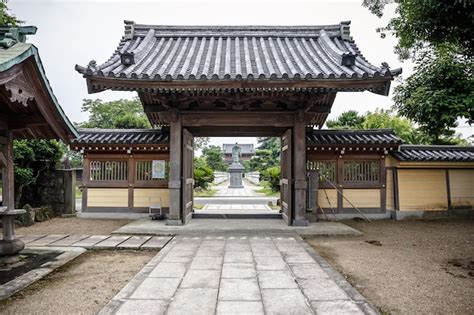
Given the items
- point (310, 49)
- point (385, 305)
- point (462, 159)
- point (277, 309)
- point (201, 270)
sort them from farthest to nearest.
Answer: point (462, 159)
point (310, 49)
point (201, 270)
point (385, 305)
point (277, 309)

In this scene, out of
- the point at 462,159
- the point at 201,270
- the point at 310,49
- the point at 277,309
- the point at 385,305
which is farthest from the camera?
the point at 462,159

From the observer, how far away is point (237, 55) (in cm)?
965

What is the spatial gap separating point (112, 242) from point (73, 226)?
10.1ft

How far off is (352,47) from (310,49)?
1387mm

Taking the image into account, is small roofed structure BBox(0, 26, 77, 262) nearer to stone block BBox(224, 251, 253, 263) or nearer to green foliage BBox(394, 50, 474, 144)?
stone block BBox(224, 251, 253, 263)

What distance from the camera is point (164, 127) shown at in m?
11.0

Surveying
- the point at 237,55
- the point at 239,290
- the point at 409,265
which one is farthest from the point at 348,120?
the point at 239,290

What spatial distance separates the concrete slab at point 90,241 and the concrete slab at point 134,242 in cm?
61

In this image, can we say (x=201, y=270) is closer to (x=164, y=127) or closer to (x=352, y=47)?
(x=164, y=127)

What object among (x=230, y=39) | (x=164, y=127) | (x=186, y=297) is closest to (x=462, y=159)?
(x=230, y=39)

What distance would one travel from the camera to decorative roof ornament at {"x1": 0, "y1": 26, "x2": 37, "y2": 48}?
4.08 meters

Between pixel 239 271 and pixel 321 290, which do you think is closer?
pixel 321 290

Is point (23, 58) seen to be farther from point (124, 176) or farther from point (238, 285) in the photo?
point (124, 176)

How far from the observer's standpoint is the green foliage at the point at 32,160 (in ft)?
33.7
